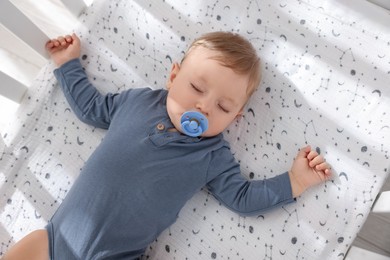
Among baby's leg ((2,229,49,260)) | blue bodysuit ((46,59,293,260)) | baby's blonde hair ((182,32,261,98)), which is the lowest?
baby's leg ((2,229,49,260))

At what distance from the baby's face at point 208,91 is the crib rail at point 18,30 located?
1.28 ft

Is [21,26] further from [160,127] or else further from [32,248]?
[32,248]

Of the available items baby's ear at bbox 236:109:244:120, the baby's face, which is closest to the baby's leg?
the baby's face

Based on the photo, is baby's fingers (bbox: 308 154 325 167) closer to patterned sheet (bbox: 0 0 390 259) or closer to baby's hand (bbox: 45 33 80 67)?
patterned sheet (bbox: 0 0 390 259)

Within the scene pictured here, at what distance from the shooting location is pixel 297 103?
1077mm

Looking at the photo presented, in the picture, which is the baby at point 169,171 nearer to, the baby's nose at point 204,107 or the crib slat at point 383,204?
the baby's nose at point 204,107

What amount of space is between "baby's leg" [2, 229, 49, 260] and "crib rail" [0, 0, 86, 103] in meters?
0.37

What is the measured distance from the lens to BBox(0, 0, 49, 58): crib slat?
3.23ft

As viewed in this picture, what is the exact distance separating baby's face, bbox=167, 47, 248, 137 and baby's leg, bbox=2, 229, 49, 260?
40 cm

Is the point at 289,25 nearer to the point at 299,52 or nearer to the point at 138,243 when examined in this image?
the point at 299,52

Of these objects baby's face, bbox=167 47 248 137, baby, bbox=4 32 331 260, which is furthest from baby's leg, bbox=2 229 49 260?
baby's face, bbox=167 47 248 137

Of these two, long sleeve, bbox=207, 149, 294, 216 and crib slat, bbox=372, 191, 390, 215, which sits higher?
crib slat, bbox=372, 191, 390, 215

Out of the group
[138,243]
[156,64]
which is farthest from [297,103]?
[138,243]

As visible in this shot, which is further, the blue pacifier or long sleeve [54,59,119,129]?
long sleeve [54,59,119,129]
